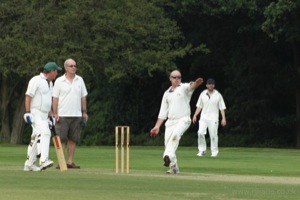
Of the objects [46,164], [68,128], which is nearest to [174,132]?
[68,128]

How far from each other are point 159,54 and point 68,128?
28474mm

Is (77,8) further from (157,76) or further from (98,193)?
(98,193)

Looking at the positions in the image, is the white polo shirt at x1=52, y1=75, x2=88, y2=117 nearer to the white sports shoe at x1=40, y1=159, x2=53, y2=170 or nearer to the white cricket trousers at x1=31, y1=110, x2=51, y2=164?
the white cricket trousers at x1=31, y1=110, x2=51, y2=164

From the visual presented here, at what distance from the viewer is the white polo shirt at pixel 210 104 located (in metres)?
33.1

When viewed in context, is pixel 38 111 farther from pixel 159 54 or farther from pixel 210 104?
pixel 159 54

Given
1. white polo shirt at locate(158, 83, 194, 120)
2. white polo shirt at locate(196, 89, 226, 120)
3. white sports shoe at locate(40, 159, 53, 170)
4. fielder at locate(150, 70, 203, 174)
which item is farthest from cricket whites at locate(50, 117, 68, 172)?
white polo shirt at locate(196, 89, 226, 120)

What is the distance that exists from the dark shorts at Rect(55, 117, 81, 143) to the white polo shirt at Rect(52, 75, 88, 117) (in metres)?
0.11

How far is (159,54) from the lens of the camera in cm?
5241

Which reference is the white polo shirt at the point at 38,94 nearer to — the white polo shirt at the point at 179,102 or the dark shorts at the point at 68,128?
the dark shorts at the point at 68,128

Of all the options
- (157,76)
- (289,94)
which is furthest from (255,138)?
(157,76)

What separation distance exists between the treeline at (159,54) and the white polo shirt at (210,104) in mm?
13779

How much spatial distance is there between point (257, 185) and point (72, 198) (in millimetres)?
4430

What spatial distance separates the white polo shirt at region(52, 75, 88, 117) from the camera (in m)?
23.9

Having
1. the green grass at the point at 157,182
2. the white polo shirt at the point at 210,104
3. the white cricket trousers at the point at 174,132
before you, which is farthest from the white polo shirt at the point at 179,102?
the white polo shirt at the point at 210,104
